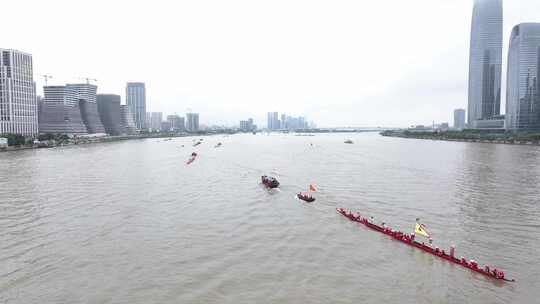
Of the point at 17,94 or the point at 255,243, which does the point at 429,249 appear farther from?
the point at 17,94

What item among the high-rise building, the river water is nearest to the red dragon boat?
the river water

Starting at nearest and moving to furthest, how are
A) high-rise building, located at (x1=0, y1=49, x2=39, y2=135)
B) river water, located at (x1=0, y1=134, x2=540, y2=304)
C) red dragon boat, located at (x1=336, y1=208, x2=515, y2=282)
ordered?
river water, located at (x1=0, y1=134, x2=540, y2=304) → red dragon boat, located at (x1=336, y1=208, x2=515, y2=282) → high-rise building, located at (x1=0, y1=49, x2=39, y2=135)

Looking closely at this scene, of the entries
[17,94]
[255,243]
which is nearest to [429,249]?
[255,243]

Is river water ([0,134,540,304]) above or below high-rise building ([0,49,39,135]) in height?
below

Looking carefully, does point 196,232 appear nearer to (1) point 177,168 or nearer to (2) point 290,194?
(2) point 290,194

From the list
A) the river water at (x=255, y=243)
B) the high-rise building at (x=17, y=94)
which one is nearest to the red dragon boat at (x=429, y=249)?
the river water at (x=255, y=243)

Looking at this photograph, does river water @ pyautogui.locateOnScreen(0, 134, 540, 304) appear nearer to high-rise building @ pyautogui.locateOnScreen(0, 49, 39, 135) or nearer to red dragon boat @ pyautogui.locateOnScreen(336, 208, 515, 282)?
red dragon boat @ pyautogui.locateOnScreen(336, 208, 515, 282)
